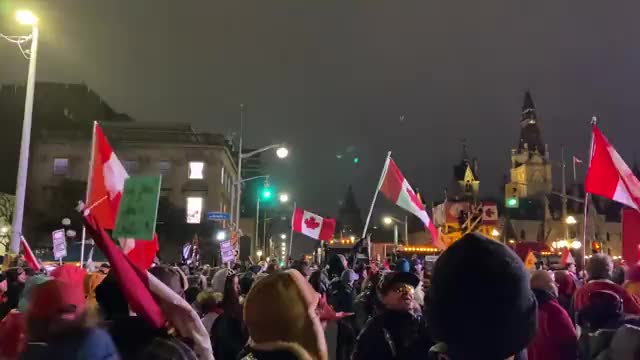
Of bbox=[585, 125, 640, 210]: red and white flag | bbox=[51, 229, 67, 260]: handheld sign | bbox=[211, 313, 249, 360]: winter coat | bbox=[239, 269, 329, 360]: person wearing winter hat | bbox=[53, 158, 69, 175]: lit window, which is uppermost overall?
bbox=[53, 158, 69, 175]: lit window

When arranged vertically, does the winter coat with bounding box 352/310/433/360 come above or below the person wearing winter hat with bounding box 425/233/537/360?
below

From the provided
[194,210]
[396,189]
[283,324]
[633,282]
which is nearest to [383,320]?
[283,324]

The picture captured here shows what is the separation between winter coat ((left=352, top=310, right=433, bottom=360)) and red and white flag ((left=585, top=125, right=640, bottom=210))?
279 inches

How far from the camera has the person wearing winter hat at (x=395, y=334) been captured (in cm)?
452

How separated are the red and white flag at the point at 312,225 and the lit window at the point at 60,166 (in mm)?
44386

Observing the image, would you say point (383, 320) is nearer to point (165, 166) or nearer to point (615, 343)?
point (615, 343)

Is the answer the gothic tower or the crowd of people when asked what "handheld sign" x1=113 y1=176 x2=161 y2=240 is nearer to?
the crowd of people

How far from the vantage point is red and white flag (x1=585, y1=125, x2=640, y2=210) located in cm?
1064

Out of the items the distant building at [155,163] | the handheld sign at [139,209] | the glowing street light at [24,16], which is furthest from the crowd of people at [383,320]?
the distant building at [155,163]

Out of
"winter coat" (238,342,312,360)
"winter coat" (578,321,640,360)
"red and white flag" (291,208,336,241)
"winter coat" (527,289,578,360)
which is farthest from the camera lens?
"red and white flag" (291,208,336,241)

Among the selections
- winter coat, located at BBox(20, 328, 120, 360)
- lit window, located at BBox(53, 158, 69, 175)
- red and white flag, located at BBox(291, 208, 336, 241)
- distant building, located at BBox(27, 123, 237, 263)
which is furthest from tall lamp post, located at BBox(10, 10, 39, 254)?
lit window, located at BBox(53, 158, 69, 175)

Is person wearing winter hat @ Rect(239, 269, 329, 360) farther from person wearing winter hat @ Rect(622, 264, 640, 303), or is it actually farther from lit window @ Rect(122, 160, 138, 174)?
lit window @ Rect(122, 160, 138, 174)

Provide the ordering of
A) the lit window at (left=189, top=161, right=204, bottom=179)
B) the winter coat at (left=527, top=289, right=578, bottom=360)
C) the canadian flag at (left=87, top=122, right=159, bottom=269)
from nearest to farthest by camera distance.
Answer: the winter coat at (left=527, top=289, right=578, bottom=360), the canadian flag at (left=87, top=122, right=159, bottom=269), the lit window at (left=189, top=161, right=204, bottom=179)

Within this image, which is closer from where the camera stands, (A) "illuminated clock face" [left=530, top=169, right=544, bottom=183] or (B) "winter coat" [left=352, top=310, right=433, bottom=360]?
(B) "winter coat" [left=352, top=310, right=433, bottom=360]
